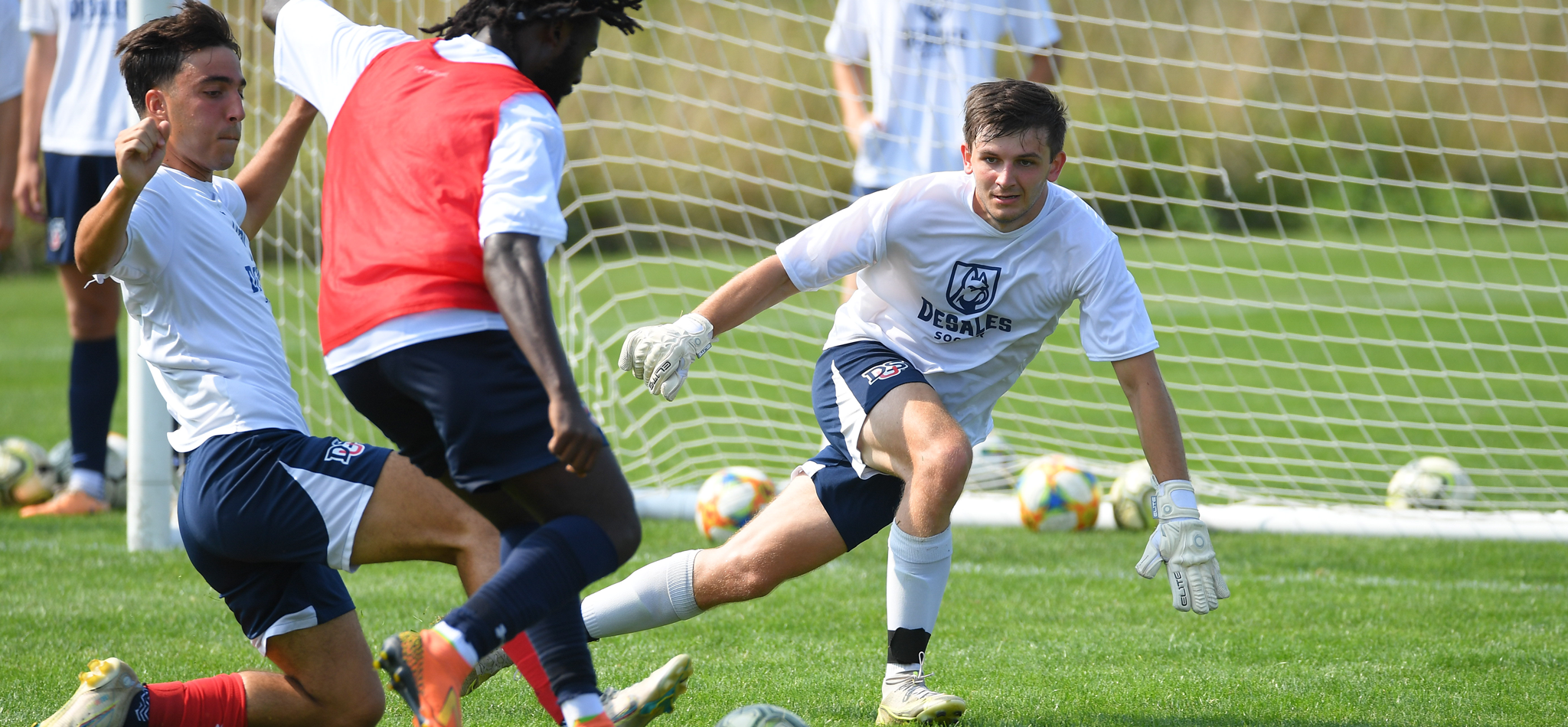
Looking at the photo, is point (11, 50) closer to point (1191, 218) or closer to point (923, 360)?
point (923, 360)

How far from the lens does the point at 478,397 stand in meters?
2.22

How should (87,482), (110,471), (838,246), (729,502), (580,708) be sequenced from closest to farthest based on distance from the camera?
(580,708)
(838,246)
(729,502)
(87,482)
(110,471)

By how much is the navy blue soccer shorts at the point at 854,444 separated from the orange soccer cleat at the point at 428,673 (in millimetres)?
1386

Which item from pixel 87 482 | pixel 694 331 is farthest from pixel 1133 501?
pixel 87 482

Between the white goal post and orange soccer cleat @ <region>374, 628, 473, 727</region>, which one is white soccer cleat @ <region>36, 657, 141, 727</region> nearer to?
orange soccer cleat @ <region>374, 628, 473, 727</region>

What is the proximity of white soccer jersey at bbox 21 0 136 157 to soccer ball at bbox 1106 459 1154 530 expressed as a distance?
4.23 m

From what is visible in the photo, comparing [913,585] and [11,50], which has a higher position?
[11,50]

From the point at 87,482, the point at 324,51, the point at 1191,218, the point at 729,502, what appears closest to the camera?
the point at 324,51

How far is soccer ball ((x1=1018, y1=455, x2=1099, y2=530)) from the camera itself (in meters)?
5.62

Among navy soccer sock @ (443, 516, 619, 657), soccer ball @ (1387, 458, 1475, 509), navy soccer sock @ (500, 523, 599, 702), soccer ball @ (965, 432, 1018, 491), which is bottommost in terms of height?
soccer ball @ (965, 432, 1018, 491)

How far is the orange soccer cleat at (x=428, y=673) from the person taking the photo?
83.1 inches

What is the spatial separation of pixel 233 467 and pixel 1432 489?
15.9ft

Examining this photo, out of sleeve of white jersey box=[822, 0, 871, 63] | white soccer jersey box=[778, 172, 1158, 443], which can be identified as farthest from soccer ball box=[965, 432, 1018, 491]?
white soccer jersey box=[778, 172, 1158, 443]

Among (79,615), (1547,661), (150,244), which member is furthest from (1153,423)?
(79,615)
